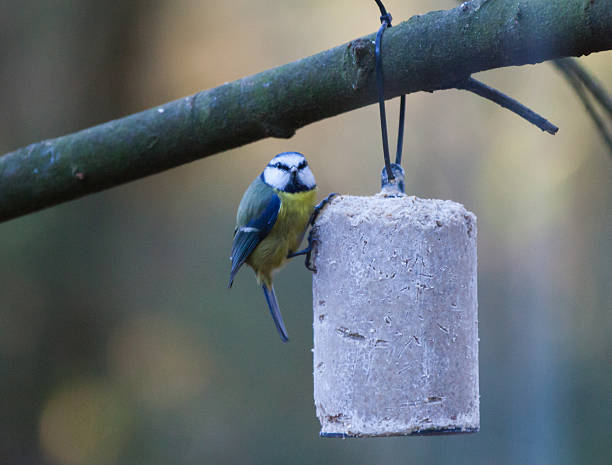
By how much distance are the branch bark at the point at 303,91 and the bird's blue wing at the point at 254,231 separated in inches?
9.7

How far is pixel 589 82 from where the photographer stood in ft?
4.19

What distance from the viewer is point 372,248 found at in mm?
1367

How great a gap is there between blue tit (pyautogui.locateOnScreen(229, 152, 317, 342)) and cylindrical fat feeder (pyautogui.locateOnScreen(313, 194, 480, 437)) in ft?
1.13

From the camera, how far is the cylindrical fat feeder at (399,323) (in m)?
1.32

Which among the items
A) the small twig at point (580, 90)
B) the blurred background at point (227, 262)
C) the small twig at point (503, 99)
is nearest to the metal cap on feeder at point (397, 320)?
the small twig at point (503, 99)

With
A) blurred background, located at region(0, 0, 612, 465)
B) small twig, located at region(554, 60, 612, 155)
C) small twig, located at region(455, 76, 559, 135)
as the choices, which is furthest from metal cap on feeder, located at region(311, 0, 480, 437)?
blurred background, located at region(0, 0, 612, 465)

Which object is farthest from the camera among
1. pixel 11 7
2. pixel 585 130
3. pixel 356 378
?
pixel 11 7

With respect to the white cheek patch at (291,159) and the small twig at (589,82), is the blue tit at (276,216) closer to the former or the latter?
the white cheek patch at (291,159)

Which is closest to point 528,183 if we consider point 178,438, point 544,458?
point 544,458

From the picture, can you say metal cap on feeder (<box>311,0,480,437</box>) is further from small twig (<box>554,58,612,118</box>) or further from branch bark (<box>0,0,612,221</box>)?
small twig (<box>554,58,612,118</box>)

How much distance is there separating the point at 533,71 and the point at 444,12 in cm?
282

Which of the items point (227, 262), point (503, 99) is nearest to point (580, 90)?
point (503, 99)

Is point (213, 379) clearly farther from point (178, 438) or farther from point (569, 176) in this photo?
point (569, 176)

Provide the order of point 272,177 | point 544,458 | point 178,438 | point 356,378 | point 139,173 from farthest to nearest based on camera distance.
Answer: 1. point 178,438
2. point 544,458
3. point 272,177
4. point 139,173
5. point 356,378
